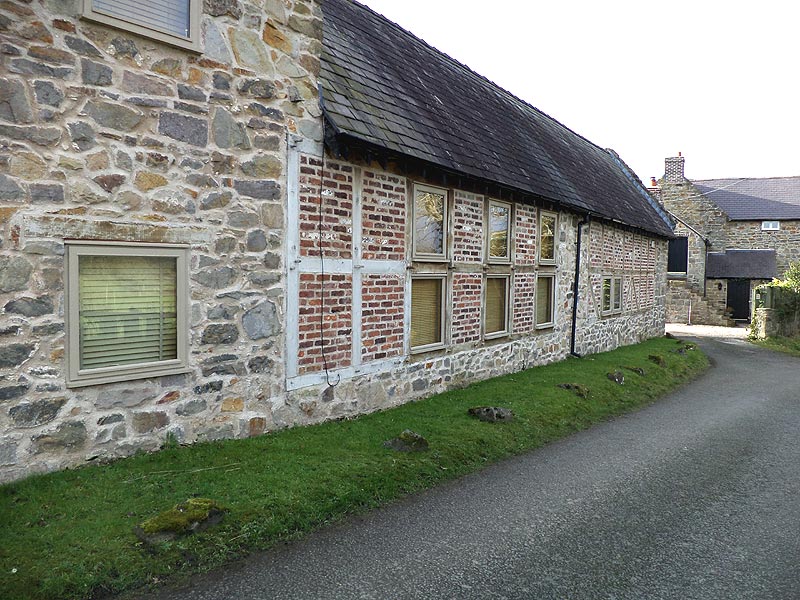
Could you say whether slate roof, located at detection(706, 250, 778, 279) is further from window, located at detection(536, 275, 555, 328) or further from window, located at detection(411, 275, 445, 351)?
window, located at detection(411, 275, 445, 351)

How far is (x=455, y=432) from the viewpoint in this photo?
289 inches

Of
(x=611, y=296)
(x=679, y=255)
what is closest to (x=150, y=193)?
(x=611, y=296)

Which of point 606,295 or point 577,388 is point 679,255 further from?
point 577,388

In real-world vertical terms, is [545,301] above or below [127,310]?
below

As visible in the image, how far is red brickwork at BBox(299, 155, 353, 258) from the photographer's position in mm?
7129

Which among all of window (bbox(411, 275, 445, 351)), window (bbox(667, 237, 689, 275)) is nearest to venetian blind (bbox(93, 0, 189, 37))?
window (bbox(411, 275, 445, 351))

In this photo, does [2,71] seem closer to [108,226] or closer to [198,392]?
[108,226]

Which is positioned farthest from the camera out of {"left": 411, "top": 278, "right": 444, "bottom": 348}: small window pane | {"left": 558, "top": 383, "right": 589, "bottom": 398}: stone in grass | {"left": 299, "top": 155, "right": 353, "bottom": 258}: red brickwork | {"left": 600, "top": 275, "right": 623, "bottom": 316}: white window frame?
{"left": 600, "top": 275, "right": 623, "bottom": 316}: white window frame

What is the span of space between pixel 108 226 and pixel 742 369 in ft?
52.6

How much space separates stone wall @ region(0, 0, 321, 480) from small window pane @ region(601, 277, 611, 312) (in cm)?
1202

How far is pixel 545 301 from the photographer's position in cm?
1344

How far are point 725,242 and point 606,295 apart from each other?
68.4 ft

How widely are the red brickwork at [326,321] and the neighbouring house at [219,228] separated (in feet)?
0.09

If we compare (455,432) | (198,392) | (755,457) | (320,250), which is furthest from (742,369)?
(198,392)
